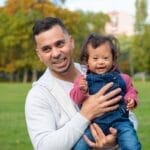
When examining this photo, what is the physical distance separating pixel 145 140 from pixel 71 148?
6910 millimetres

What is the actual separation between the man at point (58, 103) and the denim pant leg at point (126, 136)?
0.15 feet

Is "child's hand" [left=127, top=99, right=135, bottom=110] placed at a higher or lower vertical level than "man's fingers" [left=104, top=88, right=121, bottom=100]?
lower

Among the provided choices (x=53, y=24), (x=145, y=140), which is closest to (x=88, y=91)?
(x=53, y=24)

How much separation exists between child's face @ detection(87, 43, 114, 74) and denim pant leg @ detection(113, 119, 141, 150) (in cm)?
40

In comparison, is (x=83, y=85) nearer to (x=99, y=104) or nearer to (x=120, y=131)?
A: (x=99, y=104)

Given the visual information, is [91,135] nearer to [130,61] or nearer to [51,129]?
[51,129]

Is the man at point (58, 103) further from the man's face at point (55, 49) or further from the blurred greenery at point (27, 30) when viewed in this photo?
the blurred greenery at point (27, 30)

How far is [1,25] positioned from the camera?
2434 inches

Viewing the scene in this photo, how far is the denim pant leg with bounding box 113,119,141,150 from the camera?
371 centimetres

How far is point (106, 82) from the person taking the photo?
386 cm

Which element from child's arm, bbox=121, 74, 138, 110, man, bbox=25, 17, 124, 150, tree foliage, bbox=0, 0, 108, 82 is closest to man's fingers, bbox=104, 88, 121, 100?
man, bbox=25, 17, 124, 150

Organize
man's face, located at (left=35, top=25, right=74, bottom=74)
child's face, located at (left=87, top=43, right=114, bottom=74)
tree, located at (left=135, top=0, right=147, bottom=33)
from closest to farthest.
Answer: man's face, located at (left=35, top=25, right=74, bottom=74) < child's face, located at (left=87, top=43, right=114, bottom=74) < tree, located at (left=135, top=0, right=147, bottom=33)

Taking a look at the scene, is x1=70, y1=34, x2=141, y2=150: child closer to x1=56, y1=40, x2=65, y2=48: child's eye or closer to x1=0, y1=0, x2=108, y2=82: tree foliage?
x1=56, y1=40, x2=65, y2=48: child's eye

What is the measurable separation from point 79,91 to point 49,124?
0.30 m
